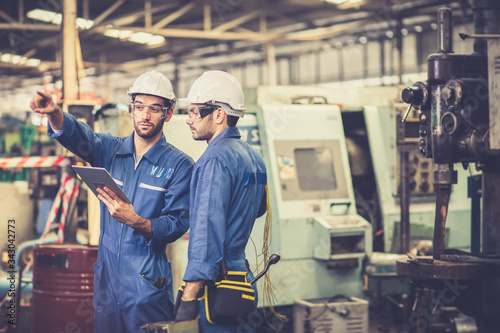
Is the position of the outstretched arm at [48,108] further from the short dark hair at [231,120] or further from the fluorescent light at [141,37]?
the fluorescent light at [141,37]

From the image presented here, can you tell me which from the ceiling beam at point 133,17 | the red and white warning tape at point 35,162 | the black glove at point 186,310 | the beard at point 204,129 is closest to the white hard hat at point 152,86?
the beard at point 204,129

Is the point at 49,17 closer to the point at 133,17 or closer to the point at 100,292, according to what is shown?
the point at 133,17

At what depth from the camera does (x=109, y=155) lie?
125 inches

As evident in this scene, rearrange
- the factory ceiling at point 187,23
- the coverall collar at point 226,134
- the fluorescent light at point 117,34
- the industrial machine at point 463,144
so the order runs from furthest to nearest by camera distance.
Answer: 1. the fluorescent light at point 117,34
2. the factory ceiling at point 187,23
3. the industrial machine at point 463,144
4. the coverall collar at point 226,134

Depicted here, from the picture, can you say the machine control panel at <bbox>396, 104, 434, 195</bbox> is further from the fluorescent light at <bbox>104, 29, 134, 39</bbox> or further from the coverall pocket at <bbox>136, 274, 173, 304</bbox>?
the fluorescent light at <bbox>104, 29, 134, 39</bbox>

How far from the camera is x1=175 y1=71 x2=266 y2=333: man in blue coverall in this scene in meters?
2.41

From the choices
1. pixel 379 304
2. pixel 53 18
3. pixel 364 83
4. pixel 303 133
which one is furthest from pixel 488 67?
pixel 364 83

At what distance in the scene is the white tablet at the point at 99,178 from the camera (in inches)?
105

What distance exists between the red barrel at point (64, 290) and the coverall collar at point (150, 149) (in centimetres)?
113

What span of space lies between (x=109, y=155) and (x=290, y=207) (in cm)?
181

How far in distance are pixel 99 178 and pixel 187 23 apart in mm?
9862

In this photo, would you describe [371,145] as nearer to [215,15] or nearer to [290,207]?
[290,207]

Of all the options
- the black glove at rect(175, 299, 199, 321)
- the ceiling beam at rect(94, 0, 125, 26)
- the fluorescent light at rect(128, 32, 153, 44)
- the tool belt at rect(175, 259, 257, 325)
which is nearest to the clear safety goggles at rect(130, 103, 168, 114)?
the tool belt at rect(175, 259, 257, 325)

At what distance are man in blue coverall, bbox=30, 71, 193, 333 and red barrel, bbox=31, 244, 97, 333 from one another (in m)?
0.98
